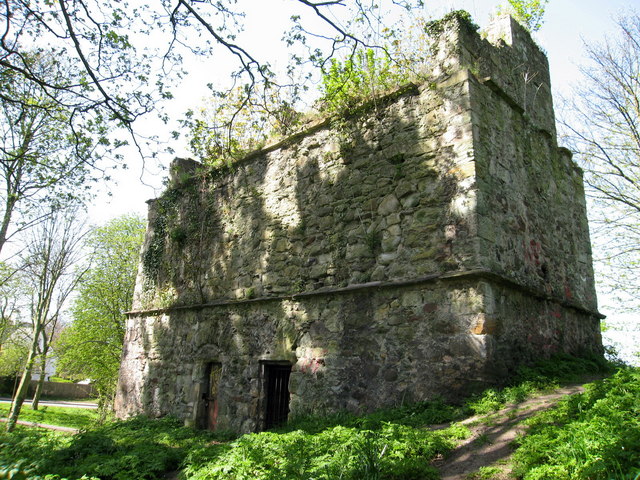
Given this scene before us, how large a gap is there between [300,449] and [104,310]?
21283 millimetres

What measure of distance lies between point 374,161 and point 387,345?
2.87 m

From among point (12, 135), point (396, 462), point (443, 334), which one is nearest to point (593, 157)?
point (443, 334)

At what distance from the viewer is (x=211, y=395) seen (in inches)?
351

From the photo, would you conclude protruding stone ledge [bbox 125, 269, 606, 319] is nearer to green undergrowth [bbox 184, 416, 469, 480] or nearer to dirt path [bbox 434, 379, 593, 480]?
dirt path [bbox 434, 379, 593, 480]

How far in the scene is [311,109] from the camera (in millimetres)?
8836

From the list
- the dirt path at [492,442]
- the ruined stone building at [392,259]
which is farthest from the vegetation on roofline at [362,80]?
the dirt path at [492,442]

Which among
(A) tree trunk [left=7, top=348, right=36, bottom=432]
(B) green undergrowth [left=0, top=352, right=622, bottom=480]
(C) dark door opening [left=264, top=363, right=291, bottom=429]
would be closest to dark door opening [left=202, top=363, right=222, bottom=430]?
(B) green undergrowth [left=0, top=352, right=622, bottom=480]

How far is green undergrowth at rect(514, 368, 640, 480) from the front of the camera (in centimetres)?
296

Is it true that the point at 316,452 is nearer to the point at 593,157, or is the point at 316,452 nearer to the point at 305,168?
the point at 305,168

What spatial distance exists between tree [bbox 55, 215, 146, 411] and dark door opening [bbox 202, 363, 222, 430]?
45.0 feet

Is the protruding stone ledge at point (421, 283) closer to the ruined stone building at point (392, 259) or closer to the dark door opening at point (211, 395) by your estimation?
the ruined stone building at point (392, 259)

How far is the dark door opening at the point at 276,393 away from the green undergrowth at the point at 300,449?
82 centimetres

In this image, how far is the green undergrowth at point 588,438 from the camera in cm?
296

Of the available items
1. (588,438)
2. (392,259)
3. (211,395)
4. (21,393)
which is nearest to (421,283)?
(392,259)
